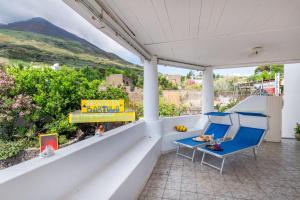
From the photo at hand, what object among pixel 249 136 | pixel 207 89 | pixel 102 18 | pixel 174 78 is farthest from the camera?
pixel 174 78

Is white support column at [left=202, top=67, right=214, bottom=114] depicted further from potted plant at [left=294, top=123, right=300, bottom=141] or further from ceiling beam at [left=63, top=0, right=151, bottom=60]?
ceiling beam at [left=63, top=0, right=151, bottom=60]

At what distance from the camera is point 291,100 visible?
6.08 metres

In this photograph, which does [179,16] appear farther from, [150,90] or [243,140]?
[243,140]

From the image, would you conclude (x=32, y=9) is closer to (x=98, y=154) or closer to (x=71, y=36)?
(x=71, y=36)

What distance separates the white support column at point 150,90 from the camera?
4.37m

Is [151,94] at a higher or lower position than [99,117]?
higher

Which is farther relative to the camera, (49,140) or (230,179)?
(230,179)

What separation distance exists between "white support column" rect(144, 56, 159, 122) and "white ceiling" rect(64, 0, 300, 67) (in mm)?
525

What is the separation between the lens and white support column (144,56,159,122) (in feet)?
14.3

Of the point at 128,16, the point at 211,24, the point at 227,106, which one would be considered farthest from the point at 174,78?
the point at 128,16

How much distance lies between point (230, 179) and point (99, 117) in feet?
10.2

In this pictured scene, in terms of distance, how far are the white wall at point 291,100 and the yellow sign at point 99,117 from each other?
5.92m

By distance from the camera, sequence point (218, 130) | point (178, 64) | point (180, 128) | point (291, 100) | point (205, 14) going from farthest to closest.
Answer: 1. point (291, 100)
2. point (178, 64)
3. point (180, 128)
4. point (218, 130)
5. point (205, 14)

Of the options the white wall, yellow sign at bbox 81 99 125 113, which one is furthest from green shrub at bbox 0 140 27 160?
the white wall
